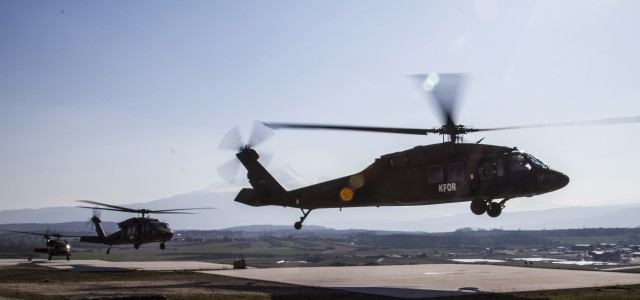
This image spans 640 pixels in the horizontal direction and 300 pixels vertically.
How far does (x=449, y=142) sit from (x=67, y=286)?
2120 cm

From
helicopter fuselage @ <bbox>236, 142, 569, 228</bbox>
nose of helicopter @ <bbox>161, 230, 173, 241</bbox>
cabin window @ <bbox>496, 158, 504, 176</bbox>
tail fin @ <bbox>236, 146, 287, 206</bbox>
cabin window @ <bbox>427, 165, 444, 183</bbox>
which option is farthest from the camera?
nose of helicopter @ <bbox>161, 230, 173, 241</bbox>

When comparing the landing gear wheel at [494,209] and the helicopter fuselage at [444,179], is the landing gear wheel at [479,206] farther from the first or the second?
the landing gear wheel at [494,209]

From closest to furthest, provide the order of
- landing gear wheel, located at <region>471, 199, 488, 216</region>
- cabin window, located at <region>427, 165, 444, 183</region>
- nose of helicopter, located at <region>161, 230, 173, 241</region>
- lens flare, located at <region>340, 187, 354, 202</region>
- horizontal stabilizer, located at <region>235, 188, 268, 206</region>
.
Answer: landing gear wheel, located at <region>471, 199, 488, 216</region> < cabin window, located at <region>427, 165, 444, 183</region> < lens flare, located at <region>340, 187, 354, 202</region> < horizontal stabilizer, located at <region>235, 188, 268, 206</region> < nose of helicopter, located at <region>161, 230, 173, 241</region>

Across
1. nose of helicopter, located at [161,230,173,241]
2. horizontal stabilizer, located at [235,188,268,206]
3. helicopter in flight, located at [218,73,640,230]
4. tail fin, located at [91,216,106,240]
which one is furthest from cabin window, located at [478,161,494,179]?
tail fin, located at [91,216,106,240]

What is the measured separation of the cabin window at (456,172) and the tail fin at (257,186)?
42.2ft

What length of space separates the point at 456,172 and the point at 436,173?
1.12 m

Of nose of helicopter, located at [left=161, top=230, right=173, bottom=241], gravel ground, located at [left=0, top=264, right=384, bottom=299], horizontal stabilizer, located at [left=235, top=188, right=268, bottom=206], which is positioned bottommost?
gravel ground, located at [left=0, top=264, right=384, bottom=299]

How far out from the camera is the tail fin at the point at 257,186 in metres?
41.2

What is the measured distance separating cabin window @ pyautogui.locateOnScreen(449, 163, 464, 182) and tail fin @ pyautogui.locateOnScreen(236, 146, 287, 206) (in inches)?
507

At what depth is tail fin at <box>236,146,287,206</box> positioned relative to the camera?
41237mm

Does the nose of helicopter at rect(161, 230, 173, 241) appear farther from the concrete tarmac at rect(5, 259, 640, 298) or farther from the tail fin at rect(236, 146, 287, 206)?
the concrete tarmac at rect(5, 259, 640, 298)

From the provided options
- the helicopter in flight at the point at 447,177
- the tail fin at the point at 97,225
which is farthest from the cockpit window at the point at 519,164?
the tail fin at the point at 97,225

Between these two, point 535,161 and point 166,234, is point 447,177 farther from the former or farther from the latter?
point 166,234

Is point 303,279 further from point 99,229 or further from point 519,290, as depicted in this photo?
point 99,229
